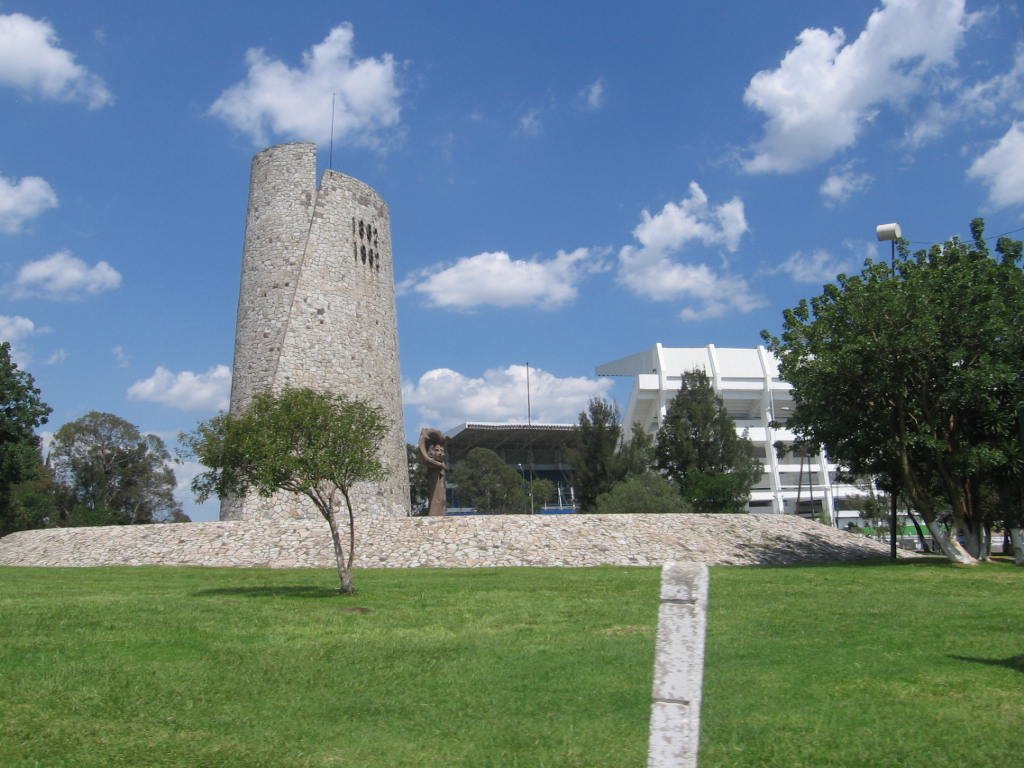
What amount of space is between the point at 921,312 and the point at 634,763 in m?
19.9

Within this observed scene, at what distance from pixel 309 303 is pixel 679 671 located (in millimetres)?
30101

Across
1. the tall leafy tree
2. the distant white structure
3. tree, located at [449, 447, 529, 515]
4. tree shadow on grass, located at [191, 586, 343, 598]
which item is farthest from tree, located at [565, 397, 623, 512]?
tree shadow on grass, located at [191, 586, 343, 598]

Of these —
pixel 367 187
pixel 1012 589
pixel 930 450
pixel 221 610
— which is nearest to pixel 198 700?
pixel 221 610

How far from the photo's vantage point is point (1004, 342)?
76.0 feet

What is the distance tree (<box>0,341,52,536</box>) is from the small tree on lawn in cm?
2379

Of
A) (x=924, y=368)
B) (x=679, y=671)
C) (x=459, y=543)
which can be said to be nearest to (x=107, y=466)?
(x=459, y=543)

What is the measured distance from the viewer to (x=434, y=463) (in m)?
29.5

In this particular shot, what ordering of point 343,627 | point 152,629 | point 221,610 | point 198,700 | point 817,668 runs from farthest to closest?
point 221,610
point 343,627
point 152,629
point 817,668
point 198,700

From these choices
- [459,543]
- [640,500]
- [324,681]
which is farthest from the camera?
[640,500]

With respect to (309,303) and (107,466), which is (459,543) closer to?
(309,303)

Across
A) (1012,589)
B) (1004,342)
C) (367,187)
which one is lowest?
A: (1012,589)

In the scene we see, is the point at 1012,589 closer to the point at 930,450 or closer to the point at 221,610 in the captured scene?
the point at 930,450

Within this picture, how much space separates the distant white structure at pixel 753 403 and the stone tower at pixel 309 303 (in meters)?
43.8

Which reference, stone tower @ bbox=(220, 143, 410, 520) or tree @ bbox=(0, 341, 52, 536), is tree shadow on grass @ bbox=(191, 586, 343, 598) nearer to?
stone tower @ bbox=(220, 143, 410, 520)
